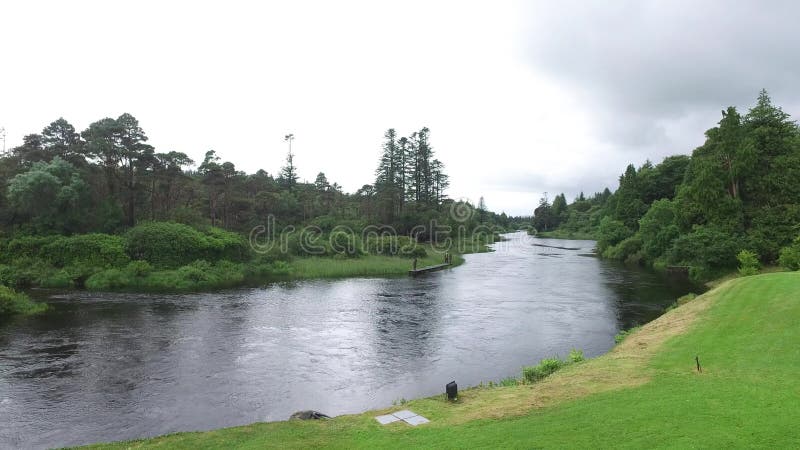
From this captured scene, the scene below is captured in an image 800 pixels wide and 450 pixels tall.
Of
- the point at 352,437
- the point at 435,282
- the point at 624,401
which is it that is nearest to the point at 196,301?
the point at 435,282

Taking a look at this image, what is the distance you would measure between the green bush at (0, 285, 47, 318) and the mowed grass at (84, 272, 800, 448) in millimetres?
20425

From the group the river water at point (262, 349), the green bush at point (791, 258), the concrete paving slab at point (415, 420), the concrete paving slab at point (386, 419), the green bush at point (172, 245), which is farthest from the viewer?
the green bush at point (172, 245)

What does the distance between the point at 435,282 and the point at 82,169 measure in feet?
118

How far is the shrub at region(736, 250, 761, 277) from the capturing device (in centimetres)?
2978

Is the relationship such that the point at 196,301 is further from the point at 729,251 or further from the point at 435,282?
the point at 729,251

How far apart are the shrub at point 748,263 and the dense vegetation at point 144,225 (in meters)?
28.7

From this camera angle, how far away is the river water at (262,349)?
12.6 meters

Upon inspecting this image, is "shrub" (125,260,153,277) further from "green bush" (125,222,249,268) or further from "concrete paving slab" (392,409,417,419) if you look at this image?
"concrete paving slab" (392,409,417,419)

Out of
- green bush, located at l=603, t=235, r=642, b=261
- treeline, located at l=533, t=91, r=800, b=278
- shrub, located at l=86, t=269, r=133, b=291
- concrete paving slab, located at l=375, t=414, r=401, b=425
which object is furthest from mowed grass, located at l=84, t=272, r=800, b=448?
green bush, located at l=603, t=235, r=642, b=261

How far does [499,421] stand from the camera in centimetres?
888

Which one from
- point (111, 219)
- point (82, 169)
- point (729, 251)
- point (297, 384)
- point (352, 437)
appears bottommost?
point (297, 384)

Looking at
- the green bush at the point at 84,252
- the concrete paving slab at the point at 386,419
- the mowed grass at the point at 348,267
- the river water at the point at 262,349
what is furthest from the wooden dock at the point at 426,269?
the concrete paving slab at the point at 386,419

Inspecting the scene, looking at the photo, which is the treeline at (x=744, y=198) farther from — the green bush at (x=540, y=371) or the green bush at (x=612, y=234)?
the green bush at (x=540, y=371)

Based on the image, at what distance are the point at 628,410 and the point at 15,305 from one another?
1138 inches
